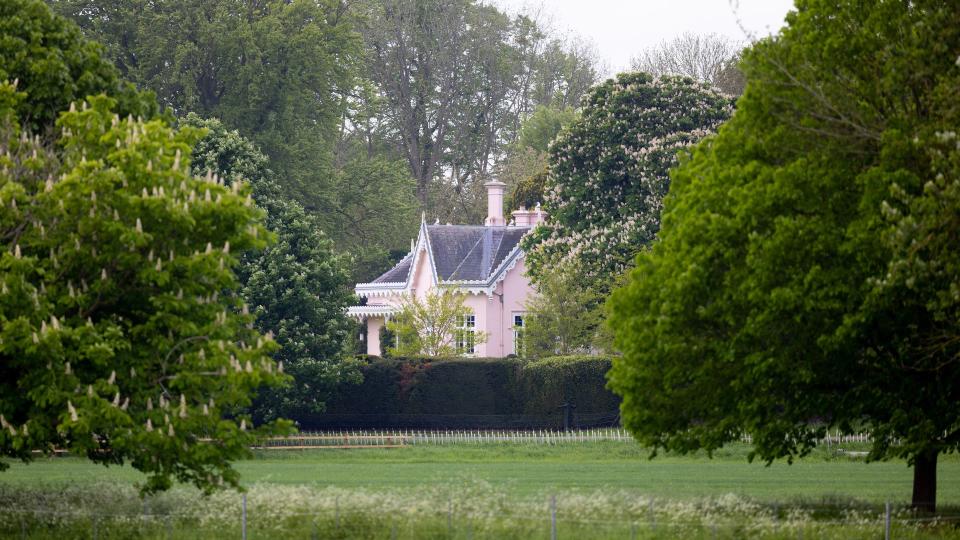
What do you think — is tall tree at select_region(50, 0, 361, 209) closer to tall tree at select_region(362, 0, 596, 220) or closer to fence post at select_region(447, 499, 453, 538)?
tall tree at select_region(362, 0, 596, 220)

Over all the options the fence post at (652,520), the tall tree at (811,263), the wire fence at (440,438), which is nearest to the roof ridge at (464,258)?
the wire fence at (440,438)

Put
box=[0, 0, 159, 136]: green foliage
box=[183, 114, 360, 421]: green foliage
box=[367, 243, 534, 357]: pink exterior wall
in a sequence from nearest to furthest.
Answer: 1. box=[0, 0, 159, 136]: green foliage
2. box=[183, 114, 360, 421]: green foliage
3. box=[367, 243, 534, 357]: pink exterior wall

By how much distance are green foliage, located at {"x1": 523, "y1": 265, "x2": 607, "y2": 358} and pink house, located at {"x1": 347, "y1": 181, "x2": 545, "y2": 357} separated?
25.8ft

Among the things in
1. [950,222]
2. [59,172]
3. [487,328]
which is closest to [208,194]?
[59,172]

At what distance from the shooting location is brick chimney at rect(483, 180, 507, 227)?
3206 inches

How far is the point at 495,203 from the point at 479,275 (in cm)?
606

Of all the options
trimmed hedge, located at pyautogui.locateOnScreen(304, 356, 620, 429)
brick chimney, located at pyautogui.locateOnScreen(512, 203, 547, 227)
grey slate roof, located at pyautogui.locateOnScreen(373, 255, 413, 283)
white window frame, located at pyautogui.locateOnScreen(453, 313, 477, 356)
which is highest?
brick chimney, located at pyautogui.locateOnScreen(512, 203, 547, 227)

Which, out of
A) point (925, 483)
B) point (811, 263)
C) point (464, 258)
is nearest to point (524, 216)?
point (464, 258)

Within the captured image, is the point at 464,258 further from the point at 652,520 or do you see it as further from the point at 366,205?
the point at 652,520

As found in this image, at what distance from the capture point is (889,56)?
2597cm

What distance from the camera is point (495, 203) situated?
269ft

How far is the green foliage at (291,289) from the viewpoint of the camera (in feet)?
188

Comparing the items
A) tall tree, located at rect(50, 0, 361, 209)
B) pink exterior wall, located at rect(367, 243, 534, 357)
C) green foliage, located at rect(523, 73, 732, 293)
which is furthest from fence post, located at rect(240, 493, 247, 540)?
pink exterior wall, located at rect(367, 243, 534, 357)

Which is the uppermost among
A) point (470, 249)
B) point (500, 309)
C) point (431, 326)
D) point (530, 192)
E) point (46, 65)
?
point (530, 192)
